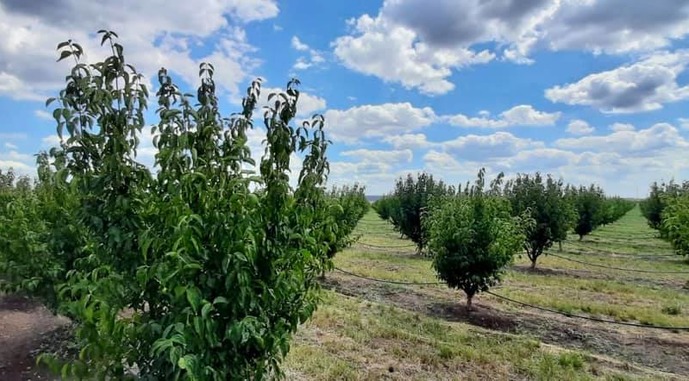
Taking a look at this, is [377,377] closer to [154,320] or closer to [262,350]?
[262,350]

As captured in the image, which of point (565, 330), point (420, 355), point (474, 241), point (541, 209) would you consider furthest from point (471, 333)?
point (541, 209)

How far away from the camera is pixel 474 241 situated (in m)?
8.13

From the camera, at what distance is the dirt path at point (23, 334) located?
4.91 metres

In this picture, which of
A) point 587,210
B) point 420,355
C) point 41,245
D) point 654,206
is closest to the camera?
point 41,245

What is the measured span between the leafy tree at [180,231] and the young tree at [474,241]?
6.26 metres

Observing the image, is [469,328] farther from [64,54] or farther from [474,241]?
[64,54]

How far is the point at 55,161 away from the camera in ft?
6.96

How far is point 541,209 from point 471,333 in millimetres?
8848

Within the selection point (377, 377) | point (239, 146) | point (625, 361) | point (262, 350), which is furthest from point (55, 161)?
point (625, 361)

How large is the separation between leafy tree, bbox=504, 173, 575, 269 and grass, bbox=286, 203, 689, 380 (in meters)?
1.03

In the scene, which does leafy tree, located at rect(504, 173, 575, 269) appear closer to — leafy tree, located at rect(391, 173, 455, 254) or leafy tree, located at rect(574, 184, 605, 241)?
leafy tree, located at rect(391, 173, 455, 254)

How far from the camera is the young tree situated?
8.08m

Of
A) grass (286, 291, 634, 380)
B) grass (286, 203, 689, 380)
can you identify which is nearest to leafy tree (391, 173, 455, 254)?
grass (286, 203, 689, 380)

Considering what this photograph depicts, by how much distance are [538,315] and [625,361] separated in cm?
232
